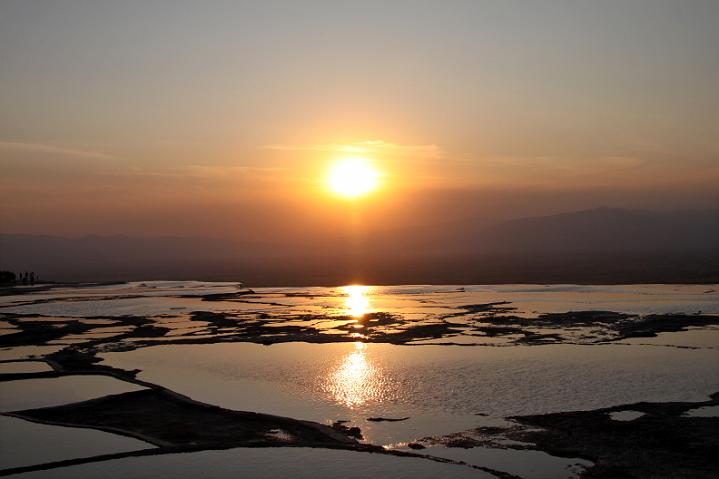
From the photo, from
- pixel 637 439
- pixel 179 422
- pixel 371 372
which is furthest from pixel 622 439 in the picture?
pixel 179 422

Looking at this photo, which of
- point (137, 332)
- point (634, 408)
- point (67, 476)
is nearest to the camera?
point (67, 476)

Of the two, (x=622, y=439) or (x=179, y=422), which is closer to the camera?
(x=622, y=439)

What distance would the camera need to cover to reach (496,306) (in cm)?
3994

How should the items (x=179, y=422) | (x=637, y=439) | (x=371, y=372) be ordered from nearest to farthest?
(x=637, y=439) → (x=179, y=422) → (x=371, y=372)

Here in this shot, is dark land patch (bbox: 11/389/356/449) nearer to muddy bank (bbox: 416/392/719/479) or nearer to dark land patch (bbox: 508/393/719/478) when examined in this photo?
muddy bank (bbox: 416/392/719/479)

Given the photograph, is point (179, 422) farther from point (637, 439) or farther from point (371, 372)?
point (637, 439)

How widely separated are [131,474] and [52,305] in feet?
126

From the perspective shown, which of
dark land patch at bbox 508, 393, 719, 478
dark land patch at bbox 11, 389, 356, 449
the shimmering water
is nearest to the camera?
dark land patch at bbox 508, 393, 719, 478

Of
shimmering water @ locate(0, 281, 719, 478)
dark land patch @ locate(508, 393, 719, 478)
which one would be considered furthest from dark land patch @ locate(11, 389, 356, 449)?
dark land patch @ locate(508, 393, 719, 478)

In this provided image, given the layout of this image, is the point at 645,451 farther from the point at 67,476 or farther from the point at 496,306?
the point at 496,306

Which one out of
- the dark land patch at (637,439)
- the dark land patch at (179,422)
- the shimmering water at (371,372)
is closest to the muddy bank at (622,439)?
the dark land patch at (637,439)

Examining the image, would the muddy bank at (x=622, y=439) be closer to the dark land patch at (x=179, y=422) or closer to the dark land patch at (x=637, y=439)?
the dark land patch at (x=637, y=439)

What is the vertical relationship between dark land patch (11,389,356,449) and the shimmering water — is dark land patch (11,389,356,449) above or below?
below

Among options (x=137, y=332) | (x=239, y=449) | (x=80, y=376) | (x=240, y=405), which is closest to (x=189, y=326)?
(x=137, y=332)
